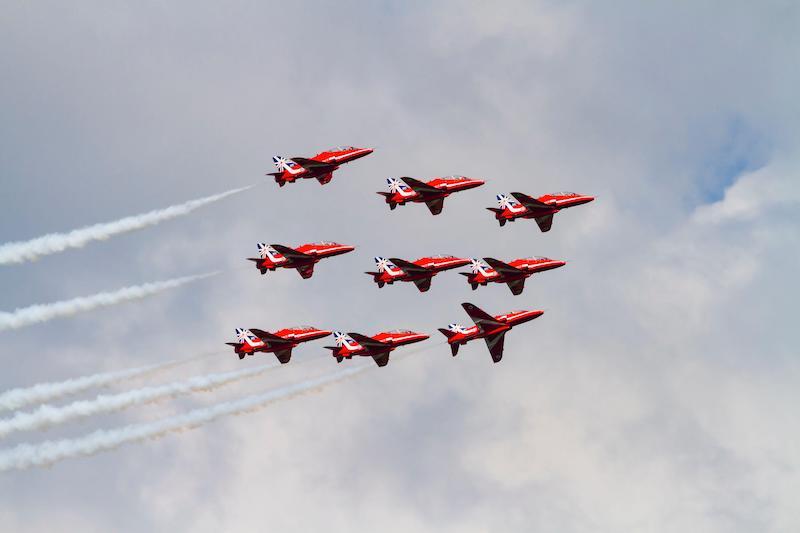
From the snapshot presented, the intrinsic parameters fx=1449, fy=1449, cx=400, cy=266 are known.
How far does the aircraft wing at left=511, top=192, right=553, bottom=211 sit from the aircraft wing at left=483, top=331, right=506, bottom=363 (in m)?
16.2

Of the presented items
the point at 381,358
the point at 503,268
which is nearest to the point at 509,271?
the point at 503,268

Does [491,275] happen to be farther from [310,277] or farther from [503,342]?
[310,277]

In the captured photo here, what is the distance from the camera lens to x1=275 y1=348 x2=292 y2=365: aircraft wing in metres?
166

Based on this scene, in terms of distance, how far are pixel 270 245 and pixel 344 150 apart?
14.1 m

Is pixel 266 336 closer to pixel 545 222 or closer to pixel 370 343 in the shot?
pixel 370 343

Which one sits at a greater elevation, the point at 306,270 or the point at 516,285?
the point at 306,270

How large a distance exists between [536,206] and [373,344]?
84.5ft

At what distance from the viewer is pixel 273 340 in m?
165

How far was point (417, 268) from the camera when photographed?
169 m

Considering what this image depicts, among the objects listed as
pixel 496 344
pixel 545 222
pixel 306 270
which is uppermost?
pixel 545 222

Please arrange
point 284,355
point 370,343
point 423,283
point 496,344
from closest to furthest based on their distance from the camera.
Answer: point 370,343 → point 496,344 → point 284,355 → point 423,283

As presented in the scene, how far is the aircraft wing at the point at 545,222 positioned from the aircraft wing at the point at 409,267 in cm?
1440

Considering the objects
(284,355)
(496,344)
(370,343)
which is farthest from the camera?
(284,355)

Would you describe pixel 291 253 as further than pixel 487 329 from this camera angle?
Yes
